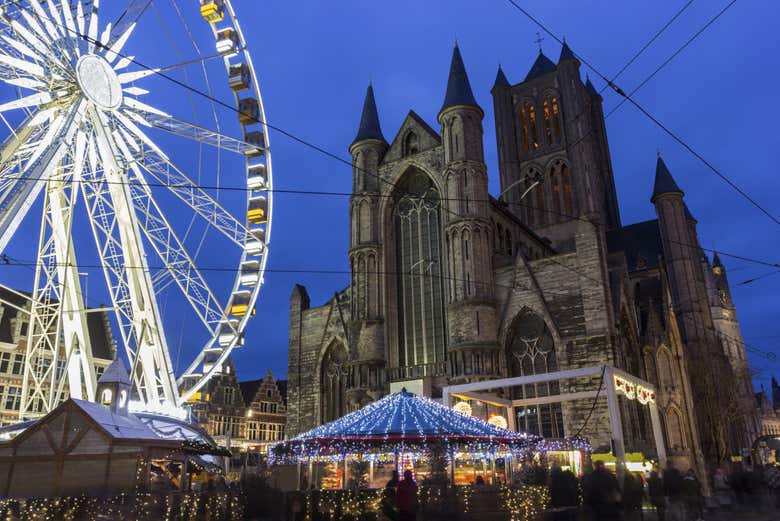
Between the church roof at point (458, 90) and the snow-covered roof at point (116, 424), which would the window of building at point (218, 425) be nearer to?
the church roof at point (458, 90)

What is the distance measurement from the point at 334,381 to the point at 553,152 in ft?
85.9

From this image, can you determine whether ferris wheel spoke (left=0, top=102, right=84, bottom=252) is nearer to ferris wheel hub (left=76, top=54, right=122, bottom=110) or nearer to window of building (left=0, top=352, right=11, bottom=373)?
ferris wheel hub (left=76, top=54, right=122, bottom=110)

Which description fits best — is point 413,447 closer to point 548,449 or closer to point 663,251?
point 548,449

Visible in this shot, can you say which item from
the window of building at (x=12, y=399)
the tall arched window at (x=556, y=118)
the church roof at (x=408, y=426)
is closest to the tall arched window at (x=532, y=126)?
the tall arched window at (x=556, y=118)

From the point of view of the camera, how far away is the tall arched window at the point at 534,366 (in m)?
25.5

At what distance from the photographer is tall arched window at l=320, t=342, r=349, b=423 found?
3050cm

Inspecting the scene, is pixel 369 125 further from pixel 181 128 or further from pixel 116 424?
pixel 116 424

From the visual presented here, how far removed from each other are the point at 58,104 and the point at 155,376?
819 centimetres

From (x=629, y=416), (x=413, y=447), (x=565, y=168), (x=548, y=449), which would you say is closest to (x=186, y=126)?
(x=413, y=447)

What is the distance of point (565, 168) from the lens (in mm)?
46812

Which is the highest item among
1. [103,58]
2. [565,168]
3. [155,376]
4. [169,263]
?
[565,168]

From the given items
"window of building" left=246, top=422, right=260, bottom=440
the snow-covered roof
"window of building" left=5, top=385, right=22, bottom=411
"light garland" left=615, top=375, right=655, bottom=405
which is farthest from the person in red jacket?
"window of building" left=246, top=422, right=260, bottom=440

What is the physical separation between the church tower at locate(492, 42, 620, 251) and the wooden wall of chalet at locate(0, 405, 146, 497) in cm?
3431

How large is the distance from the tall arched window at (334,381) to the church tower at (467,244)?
6.38 meters
